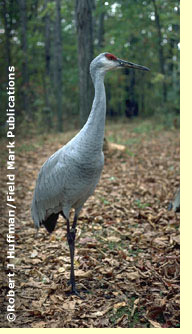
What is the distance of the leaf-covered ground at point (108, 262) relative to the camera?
9.89 feet

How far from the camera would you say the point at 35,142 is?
10.0 m

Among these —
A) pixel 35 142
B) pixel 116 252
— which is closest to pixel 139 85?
pixel 35 142

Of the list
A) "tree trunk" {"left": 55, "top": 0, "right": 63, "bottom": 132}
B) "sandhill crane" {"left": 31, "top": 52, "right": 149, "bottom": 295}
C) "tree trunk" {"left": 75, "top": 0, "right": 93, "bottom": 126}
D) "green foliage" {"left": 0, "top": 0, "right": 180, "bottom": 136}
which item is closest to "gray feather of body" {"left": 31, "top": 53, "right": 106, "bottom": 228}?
"sandhill crane" {"left": 31, "top": 52, "right": 149, "bottom": 295}

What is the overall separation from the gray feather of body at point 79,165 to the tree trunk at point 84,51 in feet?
5.55

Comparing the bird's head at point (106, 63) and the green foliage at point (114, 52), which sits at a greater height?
the green foliage at point (114, 52)

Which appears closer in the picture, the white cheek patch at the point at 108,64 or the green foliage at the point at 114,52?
the white cheek patch at the point at 108,64

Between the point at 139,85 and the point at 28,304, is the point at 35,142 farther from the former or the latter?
the point at 139,85

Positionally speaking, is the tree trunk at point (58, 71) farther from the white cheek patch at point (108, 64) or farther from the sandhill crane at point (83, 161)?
the white cheek patch at point (108, 64)

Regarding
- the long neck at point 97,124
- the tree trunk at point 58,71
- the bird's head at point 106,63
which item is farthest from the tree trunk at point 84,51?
the tree trunk at point 58,71

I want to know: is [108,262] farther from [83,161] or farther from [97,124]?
[97,124]

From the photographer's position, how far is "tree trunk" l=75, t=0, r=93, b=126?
4945 millimetres

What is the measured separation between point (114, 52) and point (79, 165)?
202cm

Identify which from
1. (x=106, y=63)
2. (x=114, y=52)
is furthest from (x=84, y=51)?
(x=106, y=63)

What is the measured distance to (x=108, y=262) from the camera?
3.93 metres
